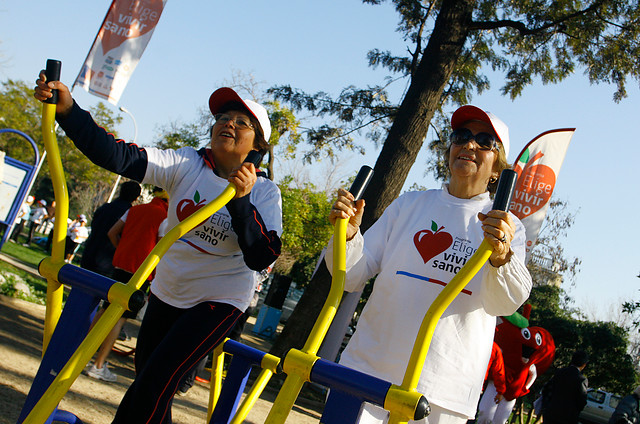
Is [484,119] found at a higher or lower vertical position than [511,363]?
higher

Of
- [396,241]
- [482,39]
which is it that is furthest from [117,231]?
[482,39]

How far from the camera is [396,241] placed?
2590mm

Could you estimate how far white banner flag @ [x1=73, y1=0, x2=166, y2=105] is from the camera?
8.43 m

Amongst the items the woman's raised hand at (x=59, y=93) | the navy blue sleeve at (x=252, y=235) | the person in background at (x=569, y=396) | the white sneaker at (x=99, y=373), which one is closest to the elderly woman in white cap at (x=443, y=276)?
the navy blue sleeve at (x=252, y=235)

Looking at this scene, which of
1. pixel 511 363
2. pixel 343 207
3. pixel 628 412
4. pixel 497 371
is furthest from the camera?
pixel 628 412

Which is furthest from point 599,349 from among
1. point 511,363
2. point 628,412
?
point 511,363

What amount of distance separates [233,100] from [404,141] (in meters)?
4.72

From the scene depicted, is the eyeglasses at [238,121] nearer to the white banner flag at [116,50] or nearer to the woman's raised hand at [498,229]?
the woman's raised hand at [498,229]

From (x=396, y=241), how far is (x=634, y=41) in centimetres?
856

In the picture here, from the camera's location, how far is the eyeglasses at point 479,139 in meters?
2.62

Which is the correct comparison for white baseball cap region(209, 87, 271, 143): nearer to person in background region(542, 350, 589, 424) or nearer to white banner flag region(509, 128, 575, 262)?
white banner flag region(509, 128, 575, 262)

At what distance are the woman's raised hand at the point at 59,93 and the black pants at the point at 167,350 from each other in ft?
3.75

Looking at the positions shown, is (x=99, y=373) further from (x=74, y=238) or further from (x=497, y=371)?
(x=74, y=238)

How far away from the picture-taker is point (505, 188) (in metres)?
1.88
